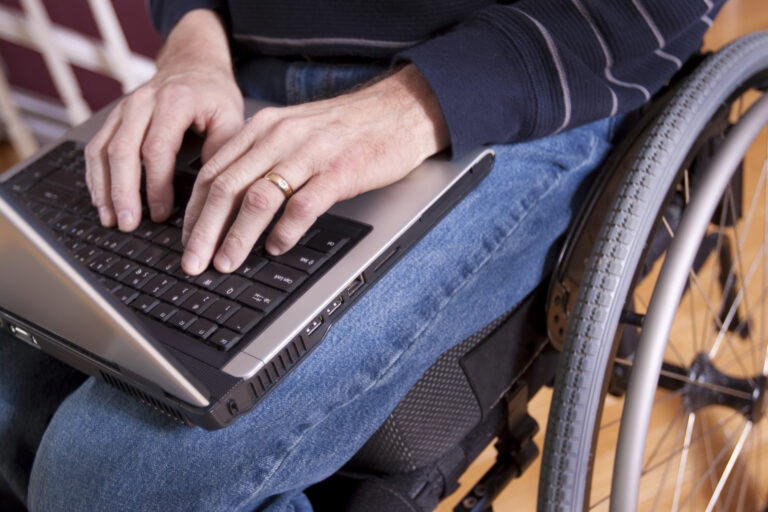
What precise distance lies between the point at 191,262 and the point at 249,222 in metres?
0.06

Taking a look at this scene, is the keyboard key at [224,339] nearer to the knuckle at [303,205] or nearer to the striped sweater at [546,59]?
the knuckle at [303,205]

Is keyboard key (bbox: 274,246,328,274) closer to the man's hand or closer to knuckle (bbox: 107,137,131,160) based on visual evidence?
the man's hand

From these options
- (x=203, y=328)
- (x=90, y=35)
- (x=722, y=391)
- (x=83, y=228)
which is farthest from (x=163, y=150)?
(x=90, y=35)

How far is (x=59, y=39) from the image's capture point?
1.91 m

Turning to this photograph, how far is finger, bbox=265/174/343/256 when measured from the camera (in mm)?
539

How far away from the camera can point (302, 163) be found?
564mm

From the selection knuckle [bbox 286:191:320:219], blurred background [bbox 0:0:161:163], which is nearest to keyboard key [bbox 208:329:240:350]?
knuckle [bbox 286:191:320:219]

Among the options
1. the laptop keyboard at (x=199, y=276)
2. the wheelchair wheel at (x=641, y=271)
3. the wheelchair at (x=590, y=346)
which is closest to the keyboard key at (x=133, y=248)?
the laptop keyboard at (x=199, y=276)

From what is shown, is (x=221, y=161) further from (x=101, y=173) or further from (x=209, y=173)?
(x=101, y=173)

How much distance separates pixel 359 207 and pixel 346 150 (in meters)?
0.05

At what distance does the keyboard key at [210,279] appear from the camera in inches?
21.7

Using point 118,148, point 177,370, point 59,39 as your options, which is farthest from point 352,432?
point 59,39

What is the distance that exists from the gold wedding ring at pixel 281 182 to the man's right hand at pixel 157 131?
136mm

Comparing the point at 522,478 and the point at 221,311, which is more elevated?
the point at 221,311
